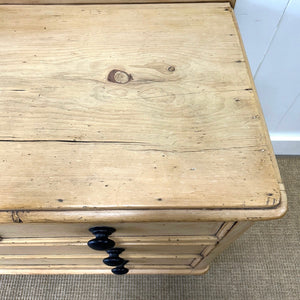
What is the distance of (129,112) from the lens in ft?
1.46

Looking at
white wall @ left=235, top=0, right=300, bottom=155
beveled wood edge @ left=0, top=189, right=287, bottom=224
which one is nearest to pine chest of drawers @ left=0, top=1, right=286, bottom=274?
beveled wood edge @ left=0, top=189, right=287, bottom=224

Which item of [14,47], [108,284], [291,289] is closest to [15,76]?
[14,47]

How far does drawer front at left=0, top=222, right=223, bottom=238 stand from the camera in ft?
1.55

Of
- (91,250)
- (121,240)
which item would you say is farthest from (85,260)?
(121,240)

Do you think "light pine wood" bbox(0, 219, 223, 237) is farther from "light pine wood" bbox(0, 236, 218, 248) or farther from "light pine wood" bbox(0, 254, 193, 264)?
"light pine wood" bbox(0, 254, 193, 264)

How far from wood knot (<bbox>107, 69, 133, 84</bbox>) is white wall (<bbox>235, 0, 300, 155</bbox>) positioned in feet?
1.06

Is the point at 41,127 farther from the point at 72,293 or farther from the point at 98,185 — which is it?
the point at 72,293

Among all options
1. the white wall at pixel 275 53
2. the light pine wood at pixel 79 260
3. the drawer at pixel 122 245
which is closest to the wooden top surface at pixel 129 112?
the white wall at pixel 275 53

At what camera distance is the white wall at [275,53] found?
61 centimetres

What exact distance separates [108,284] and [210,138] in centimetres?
76

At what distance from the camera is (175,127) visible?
431mm

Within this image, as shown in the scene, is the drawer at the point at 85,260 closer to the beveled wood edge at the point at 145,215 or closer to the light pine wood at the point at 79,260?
the light pine wood at the point at 79,260

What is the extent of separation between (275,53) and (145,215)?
605mm

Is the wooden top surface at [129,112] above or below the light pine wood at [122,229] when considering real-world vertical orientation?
above
